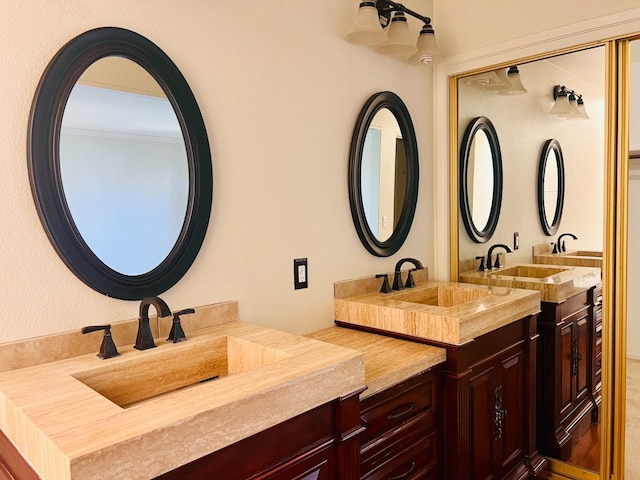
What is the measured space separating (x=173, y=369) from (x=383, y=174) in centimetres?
142

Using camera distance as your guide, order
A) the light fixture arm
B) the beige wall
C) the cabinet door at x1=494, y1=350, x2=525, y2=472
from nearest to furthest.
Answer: the beige wall
the cabinet door at x1=494, y1=350, x2=525, y2=472
the light fixture arm

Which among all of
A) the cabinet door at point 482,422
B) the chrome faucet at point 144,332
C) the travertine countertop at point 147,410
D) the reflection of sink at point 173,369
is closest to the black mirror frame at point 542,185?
the cabinet door at point 482,422

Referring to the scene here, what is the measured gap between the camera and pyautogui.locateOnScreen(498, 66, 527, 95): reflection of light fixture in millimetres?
2516

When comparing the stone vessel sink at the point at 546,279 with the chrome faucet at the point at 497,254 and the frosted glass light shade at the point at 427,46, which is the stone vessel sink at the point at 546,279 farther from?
the frosted glass light shade at the point at 427,46

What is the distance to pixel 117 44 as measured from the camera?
1443 millimetres

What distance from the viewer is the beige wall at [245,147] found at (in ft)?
4.22

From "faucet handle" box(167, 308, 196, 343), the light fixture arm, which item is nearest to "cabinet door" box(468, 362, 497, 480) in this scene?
"faucet handle" box(167, 308, 196, 343)

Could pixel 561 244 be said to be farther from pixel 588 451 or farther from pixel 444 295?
pixel 588 451

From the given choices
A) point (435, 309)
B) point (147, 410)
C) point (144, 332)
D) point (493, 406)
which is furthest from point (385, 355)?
point (147, 410)

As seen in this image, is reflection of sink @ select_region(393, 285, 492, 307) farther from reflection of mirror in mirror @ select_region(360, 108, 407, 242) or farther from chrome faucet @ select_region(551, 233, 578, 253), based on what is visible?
chrome faucet @ select_region(551, 233, 578, 253)

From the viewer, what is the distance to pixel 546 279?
2447mm

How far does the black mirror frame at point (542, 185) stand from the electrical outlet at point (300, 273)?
1306 mm

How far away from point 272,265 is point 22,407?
40.7 inches

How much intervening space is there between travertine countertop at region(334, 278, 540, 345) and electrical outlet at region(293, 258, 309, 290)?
8.0 inches
